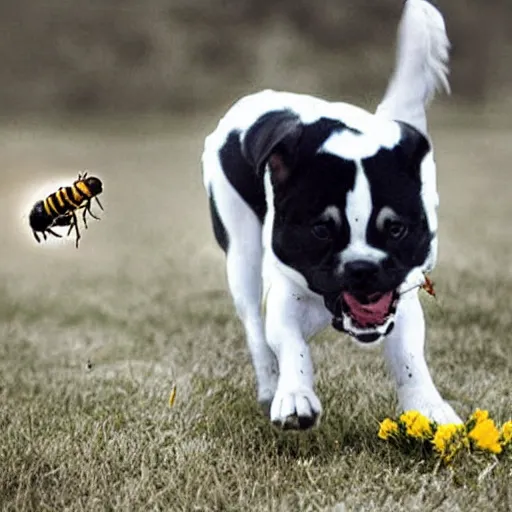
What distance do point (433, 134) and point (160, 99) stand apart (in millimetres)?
2982

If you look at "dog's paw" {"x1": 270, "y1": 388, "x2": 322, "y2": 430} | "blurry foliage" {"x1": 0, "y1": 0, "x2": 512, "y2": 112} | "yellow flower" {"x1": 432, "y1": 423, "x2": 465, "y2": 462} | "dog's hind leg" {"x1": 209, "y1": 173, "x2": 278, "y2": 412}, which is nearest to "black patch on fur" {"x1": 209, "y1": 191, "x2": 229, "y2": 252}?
"dog's hind leg" {"x1": 209, "y1": 173, "x2": 278, "y2": 412}

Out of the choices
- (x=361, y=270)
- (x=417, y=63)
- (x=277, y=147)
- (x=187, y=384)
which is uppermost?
(x=417, y=63)

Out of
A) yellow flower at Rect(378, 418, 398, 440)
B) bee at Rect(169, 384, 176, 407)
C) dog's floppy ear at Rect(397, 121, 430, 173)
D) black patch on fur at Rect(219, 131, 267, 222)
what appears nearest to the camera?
dog's floppy ear at Rect(397, 121, 430, 173)

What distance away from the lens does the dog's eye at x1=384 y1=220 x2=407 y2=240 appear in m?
2.50

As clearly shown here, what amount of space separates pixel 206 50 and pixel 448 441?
1230 centimetres

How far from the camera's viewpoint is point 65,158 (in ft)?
37.1

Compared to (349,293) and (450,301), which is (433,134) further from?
(349,293)

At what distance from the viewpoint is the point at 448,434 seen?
2.60m

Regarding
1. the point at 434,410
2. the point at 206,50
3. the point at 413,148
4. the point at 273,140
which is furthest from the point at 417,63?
the point at 206,50

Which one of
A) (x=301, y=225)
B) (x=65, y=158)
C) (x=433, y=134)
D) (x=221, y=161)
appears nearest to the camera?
(x=301, y=225)

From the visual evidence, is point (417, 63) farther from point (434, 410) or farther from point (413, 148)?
point (434, 410)

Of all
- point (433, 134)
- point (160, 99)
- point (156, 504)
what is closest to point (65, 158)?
point (160, 99)

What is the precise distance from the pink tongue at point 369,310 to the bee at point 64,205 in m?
0.59

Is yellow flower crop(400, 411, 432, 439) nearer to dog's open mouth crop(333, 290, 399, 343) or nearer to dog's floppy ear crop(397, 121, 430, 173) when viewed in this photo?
dog's open mouth crop(333, 290, 399, 343)
